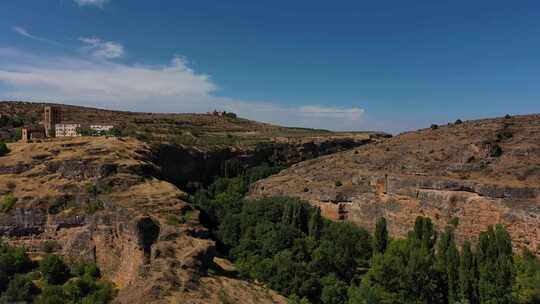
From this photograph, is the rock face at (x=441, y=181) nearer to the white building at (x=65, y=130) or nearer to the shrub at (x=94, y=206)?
the shrub at (x=94, y=206)

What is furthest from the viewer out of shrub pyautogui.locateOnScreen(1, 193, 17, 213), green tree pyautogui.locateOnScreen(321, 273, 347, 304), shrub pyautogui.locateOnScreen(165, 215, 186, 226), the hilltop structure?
the hilltop structure

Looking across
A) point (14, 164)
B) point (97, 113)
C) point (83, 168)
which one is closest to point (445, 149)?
point (83, 168)

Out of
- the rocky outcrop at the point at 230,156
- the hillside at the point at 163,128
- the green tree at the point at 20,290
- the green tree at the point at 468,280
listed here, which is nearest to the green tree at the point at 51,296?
the green tree at the point at 20,290

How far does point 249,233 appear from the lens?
1769 inches

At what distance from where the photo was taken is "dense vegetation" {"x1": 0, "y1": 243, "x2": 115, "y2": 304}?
29.4 m

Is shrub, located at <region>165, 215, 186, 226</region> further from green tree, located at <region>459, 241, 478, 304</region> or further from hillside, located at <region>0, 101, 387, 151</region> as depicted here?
hillside, located at <region>0, 101, 387, 151</region>

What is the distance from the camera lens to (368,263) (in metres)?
40.8

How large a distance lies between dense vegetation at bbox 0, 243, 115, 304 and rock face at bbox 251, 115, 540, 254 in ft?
106

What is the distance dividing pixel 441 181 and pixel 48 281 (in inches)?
1638

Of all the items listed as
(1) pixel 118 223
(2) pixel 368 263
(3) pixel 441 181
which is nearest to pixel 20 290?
(1) pixel 118 223

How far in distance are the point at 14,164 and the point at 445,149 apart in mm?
57055

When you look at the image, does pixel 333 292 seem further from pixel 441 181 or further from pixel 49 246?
pixel 49 246

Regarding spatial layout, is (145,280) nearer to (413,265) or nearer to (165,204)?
(165,204)

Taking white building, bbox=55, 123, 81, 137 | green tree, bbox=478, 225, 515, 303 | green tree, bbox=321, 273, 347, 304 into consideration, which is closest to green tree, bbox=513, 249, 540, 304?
green tree, bbox=478, 225, 515, 303
